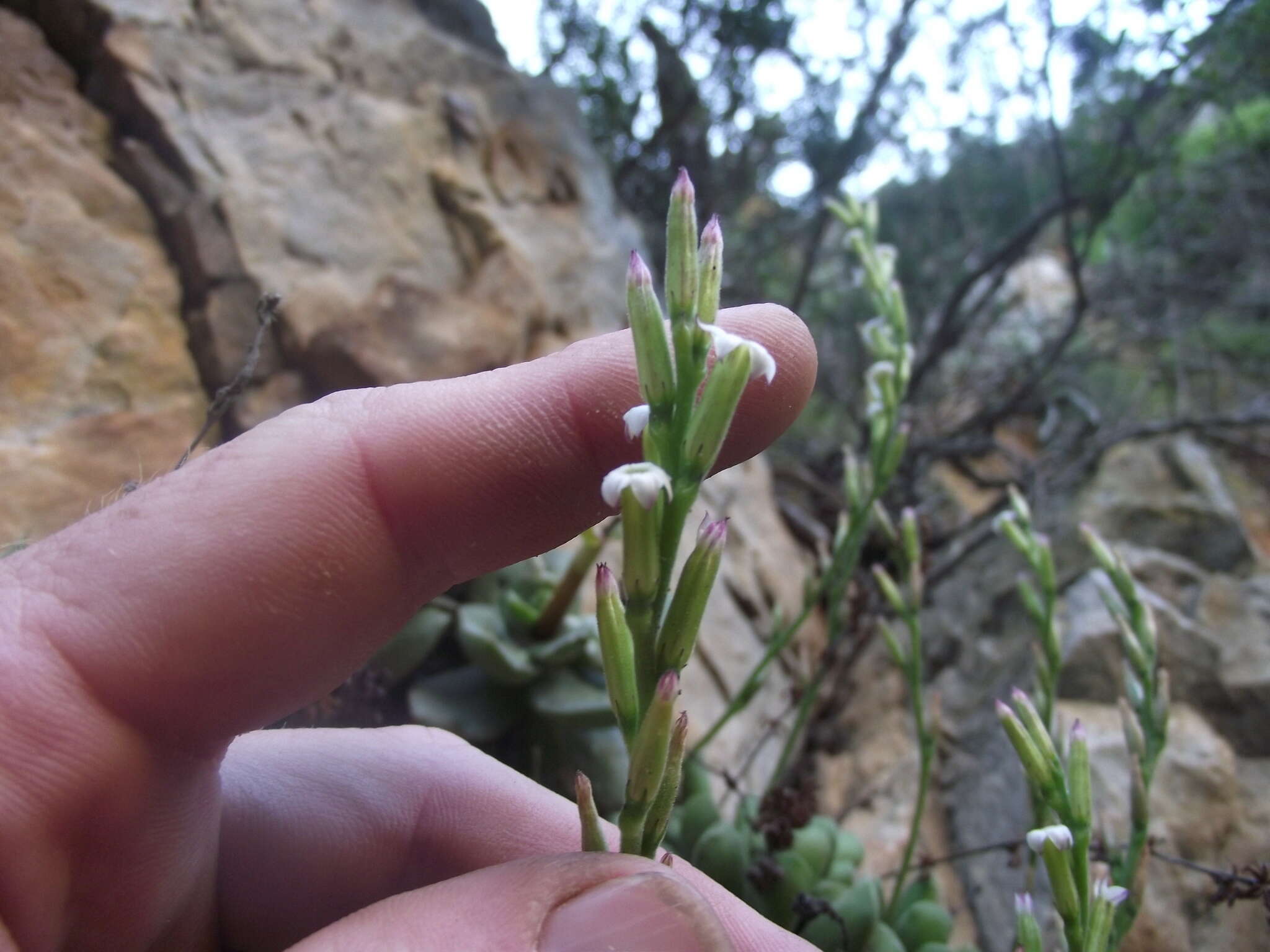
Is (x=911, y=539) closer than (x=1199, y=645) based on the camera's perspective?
Yes

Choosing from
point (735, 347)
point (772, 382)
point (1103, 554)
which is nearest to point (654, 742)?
point (735, 347)

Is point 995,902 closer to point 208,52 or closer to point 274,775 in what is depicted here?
point 274,775

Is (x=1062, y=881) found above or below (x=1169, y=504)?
below

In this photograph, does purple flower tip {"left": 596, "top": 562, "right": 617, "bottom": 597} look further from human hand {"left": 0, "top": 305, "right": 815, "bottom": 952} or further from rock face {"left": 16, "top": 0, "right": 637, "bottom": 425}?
rock face {"left": 16, "top": 0, "right": 637, "bottom": 425}

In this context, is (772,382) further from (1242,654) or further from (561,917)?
(1242,654)

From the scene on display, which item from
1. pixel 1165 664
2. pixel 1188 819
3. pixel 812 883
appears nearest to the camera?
pixel 812 883

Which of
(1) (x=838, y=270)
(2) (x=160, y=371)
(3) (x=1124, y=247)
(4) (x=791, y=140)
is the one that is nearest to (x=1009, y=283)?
(3) (x=1124, y=247)

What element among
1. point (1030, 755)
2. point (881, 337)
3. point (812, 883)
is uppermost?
point (881, 337)

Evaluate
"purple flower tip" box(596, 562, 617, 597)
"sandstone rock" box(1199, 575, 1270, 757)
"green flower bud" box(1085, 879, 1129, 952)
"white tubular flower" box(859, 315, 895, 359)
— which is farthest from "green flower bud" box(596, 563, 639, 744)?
"sandstone rock" box(1199, 575, 1270, 757)
